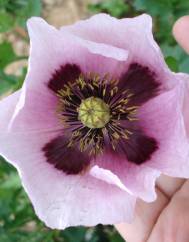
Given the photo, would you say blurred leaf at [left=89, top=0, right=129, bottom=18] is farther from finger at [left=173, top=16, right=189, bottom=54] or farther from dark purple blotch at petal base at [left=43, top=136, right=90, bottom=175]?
dark purple blotch at petal base at [left=43, top=136, right=90, bottom=175]

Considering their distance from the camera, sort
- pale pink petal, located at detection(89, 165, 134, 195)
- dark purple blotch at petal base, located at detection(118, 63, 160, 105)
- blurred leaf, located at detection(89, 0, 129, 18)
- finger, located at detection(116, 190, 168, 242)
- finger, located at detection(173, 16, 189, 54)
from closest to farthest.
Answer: pale pink petal, located at detection(89, 165, 134, 195)
dark purple blotch at petal base, located at detection(118, 63, 160, 105)
finger, located at detection(173, 16, 189, 54)
finger, located at detection(116, 190, 168, 242)
blurred leaf, located at detection(89, 0, 129, 18)

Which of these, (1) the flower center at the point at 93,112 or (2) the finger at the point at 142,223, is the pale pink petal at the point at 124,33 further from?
(2) the finger at the point at 142,223

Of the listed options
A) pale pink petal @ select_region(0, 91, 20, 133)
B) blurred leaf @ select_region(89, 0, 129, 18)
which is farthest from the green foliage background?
blurred leaf @ select_region(89, 0, 129, 18)

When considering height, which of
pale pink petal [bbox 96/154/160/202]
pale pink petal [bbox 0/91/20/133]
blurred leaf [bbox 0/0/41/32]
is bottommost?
pale pink petal [bbox 96/154/160/202]

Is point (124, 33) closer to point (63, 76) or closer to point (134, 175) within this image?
point (63, 76)

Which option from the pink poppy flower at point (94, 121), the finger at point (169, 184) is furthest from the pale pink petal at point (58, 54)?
the finger at point (169, 184)

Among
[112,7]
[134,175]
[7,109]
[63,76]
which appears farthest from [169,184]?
[112,7]

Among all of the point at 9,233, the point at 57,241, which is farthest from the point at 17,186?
the point at 57,241
